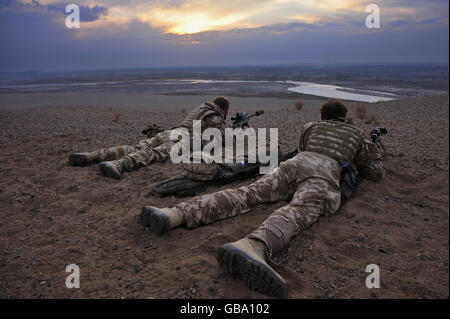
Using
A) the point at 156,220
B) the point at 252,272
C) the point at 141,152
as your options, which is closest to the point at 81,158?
the point at 141,152

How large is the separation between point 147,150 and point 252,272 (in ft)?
12.1

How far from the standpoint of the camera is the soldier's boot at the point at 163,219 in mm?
3006

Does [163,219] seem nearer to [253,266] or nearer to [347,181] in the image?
[253,266]

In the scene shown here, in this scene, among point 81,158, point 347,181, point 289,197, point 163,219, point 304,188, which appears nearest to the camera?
point 163,219

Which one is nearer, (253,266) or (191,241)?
(253,266)

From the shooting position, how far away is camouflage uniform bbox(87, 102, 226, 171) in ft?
17.8

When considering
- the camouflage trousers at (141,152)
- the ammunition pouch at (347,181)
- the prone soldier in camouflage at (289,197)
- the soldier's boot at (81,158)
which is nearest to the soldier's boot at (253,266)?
the prone soldier in camouflage at (289,197)

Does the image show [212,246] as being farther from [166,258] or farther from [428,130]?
[428,130]

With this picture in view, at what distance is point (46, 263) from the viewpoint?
2.75 metres

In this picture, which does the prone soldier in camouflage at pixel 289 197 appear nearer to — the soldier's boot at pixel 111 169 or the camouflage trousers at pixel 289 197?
the camouflage trousers at pixel 289 197

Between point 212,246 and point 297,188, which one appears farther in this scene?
point 297,188

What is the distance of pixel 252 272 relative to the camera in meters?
2.26
